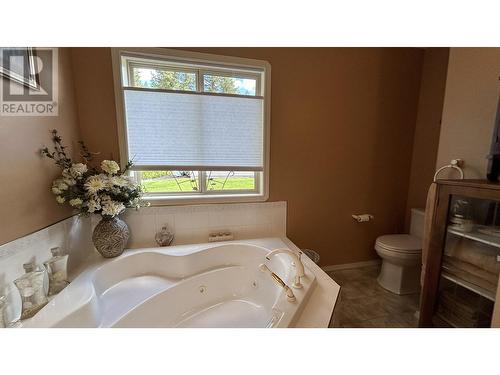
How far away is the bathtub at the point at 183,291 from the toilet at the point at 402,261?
98 cm

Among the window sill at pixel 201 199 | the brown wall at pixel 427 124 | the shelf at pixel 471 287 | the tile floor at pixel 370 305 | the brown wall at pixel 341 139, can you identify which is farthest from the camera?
the brown wall at pixel 427 124

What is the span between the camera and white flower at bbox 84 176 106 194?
1292mm

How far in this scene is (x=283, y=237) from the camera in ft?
6.45

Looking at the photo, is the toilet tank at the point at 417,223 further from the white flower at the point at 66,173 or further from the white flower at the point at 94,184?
the white flower at the point at 66,173

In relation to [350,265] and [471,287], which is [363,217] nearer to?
[350,265]

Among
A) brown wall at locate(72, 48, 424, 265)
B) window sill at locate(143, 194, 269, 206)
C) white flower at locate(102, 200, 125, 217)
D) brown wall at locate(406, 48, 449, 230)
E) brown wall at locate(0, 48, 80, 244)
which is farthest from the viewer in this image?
brown wall at locate(406, 48, 449, 230)

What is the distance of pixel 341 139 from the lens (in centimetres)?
204

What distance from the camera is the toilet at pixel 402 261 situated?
5.74 feet

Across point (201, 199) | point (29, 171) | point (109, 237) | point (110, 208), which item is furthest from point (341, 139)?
point (29, 171)

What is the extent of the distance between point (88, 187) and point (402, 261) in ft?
8.67

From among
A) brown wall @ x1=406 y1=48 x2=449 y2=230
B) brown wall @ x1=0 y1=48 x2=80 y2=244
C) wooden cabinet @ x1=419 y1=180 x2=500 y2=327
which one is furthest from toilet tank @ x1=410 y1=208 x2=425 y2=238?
brown wall @ x1=0 y1=48 x2=80 y2=244

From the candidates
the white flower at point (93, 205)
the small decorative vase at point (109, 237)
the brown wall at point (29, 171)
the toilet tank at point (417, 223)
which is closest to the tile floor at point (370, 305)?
the toilet tank at point (417, 223)

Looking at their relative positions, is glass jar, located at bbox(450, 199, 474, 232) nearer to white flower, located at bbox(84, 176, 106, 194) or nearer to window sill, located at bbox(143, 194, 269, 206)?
window sill, located at bbox(143, 194, 269, 206)
